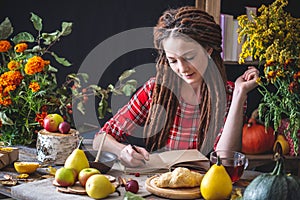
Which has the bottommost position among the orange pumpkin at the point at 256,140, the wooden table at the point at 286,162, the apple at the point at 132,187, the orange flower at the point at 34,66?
the wooden table at the point at 286,162

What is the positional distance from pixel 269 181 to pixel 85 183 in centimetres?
62

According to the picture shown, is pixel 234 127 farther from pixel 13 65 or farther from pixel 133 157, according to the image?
pixel 13 65

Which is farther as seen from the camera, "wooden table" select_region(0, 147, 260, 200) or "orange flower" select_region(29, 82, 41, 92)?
"orange flower" select_region(29, 82, 41, 92)

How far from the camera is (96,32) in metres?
3.64

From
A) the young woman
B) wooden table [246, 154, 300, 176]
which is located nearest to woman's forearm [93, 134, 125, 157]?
the young woman

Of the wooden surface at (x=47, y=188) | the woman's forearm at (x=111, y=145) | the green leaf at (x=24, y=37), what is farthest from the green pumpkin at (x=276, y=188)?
the green leaf at (x=24, y=37)

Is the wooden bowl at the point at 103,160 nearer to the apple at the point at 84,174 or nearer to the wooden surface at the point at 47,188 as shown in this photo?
the wooden surface at the point at 47,188

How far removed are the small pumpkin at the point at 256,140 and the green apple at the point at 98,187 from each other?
5.37 ft

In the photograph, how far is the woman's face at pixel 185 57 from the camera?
2141 mm

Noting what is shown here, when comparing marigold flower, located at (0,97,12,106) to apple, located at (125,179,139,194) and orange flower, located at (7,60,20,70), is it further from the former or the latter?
apple, located at (125,179,139,194)

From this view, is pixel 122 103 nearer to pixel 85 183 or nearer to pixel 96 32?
pixel 96 32

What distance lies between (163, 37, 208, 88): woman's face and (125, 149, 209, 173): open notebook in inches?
14.7

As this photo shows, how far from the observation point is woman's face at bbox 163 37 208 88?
2141 mm

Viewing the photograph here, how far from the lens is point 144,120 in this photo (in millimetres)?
2418
